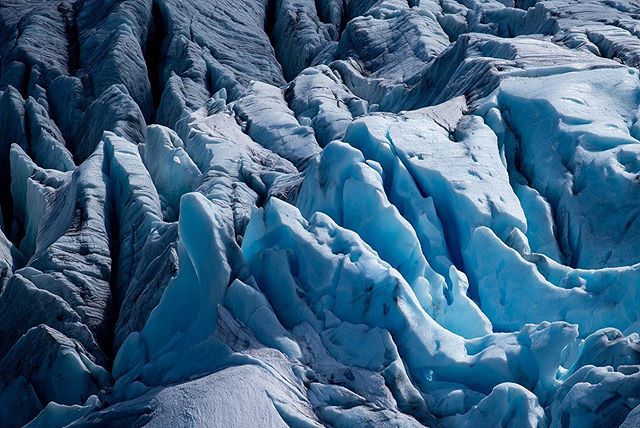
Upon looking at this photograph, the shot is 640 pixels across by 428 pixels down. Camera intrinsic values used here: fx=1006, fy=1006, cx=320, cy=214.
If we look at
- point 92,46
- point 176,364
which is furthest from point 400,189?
point 92,46

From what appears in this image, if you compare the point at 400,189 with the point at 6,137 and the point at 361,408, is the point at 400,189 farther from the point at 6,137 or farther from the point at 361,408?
the point at 6,137

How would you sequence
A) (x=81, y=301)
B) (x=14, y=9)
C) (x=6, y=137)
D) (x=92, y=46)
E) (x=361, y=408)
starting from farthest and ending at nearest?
(x=14, y=9) < (x=92, y=46) < (x=6, y=137) < (x=81, y=301) < (x=361, y=408)

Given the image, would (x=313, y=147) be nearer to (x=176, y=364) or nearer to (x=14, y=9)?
(x=176, y=364)

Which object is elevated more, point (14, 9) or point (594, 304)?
point (594, 304)

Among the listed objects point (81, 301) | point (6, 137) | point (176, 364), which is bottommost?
point (6, 137)

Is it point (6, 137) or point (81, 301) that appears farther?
point (6, 137)

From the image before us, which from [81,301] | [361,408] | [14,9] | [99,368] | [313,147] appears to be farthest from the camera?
[14,9]
